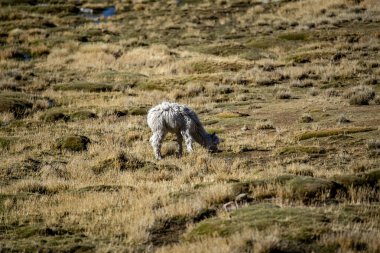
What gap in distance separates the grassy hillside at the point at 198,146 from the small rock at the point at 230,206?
0.19ft

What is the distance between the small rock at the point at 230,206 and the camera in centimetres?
989

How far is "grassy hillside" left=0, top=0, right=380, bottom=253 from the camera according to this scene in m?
9.02

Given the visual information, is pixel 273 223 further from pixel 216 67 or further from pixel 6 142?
pixel 216 67

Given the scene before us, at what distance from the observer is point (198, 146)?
1758cm

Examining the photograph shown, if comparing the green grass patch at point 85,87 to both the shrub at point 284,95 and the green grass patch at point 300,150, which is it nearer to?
the shrub at point 284,95

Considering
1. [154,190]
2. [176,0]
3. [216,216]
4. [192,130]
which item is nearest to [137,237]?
[216,216]

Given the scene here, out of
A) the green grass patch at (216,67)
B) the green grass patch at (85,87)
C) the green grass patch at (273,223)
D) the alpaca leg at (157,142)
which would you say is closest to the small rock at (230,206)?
the green grass patch at (273,223)

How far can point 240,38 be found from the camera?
152ft

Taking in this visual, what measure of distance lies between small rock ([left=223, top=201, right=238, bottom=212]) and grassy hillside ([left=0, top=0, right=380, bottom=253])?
6 centimetres

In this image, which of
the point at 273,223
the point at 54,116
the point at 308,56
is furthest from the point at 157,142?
the point at 308,56

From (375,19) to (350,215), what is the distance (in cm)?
4100

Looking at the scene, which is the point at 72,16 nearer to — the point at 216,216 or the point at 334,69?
the point at 334,69

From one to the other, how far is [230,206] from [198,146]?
756 cm

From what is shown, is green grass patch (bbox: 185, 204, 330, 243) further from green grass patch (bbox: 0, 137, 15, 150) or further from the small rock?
green grass patch (bbox: 0, 137, 15, 150)
